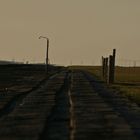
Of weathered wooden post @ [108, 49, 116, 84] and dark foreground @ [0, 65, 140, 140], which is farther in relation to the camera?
weathered wooden post @ [108, 49, 116, 84]

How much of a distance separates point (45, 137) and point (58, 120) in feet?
15.8

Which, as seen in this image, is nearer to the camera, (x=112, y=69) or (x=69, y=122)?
(x=69, y=122)

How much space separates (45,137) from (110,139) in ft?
6.20

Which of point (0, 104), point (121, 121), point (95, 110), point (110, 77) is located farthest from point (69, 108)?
point (110, 77)

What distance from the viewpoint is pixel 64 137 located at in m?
16.0

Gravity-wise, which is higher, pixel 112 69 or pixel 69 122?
pixel 112 69

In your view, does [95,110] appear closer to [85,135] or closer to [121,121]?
[121,121]

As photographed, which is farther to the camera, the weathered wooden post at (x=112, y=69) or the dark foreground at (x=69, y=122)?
the weathered wooden post at (x=112, y=69)

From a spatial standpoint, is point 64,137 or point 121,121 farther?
point 121,121

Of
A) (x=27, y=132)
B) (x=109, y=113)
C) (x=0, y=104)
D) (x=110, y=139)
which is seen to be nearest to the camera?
(x=110, y=139)

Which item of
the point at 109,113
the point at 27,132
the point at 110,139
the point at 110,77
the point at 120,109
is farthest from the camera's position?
the point at 110,77

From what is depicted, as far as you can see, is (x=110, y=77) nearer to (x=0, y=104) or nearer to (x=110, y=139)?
(x=0, y=104)

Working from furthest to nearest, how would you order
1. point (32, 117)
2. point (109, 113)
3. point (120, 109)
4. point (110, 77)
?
point (110, 77)
point (120, 109)
point (109, 113)
point (32, 117)

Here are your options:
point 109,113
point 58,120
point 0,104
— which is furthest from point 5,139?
point 0,104
